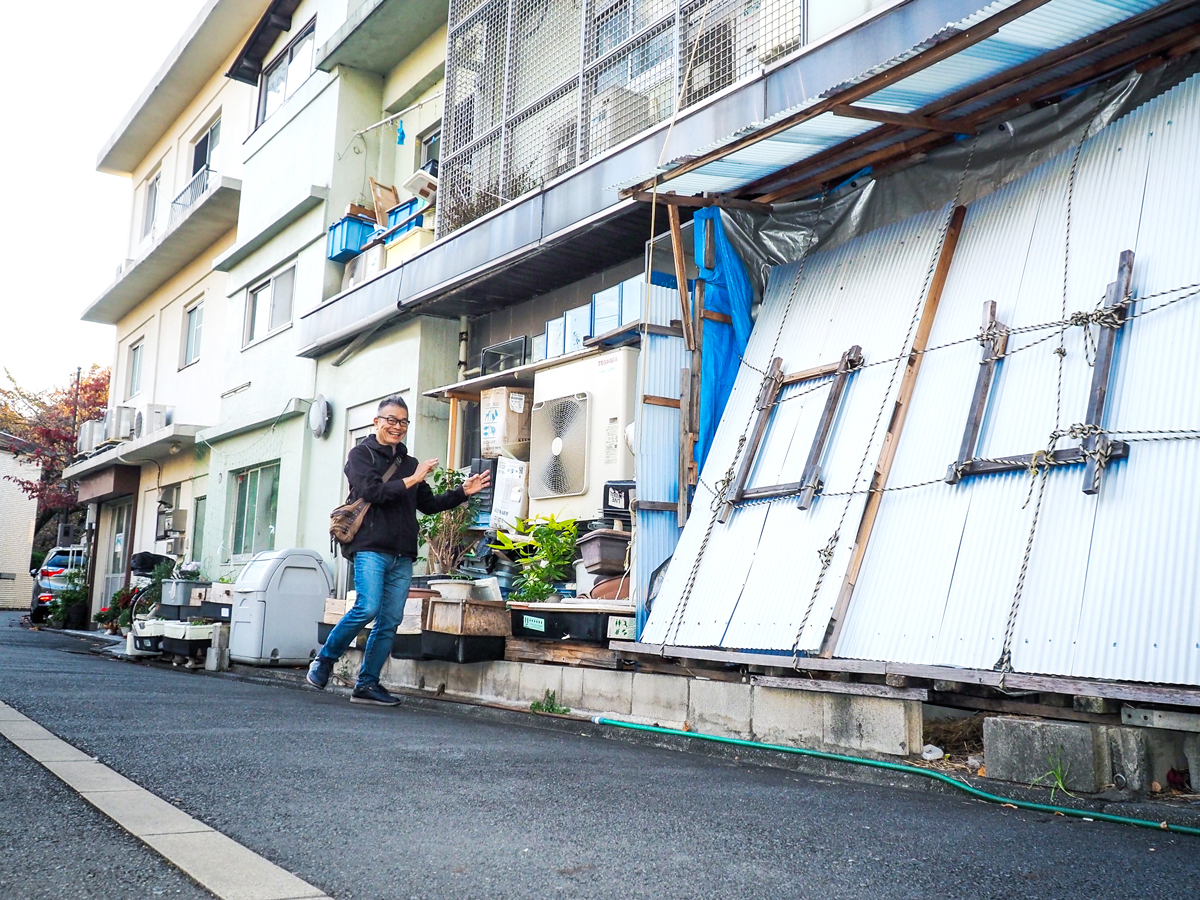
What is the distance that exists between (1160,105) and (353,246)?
35.8ft

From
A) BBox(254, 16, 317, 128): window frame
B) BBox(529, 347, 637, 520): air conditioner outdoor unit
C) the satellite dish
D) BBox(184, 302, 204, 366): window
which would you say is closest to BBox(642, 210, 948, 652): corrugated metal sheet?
BBox(529, 347, 637, 520): air conditioner outdoor unit

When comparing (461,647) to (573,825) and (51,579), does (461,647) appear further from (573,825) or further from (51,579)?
(51,579)

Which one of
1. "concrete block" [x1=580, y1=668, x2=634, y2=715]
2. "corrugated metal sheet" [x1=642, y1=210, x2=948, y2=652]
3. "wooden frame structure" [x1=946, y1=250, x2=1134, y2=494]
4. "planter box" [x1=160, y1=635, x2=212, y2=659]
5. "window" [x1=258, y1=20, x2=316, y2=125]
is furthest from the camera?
"window" [x1=258, y1=20, x2=316, y2=125]

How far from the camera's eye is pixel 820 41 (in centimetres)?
665

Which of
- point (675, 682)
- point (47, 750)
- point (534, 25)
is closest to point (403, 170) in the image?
point (534, 25)

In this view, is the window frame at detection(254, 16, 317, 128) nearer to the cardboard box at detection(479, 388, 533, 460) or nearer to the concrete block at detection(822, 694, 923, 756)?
the cardboard box at detection(479, 388, 533, 460)

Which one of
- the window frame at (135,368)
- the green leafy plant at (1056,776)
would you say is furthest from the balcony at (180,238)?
the green leafy plant at (1056,776)

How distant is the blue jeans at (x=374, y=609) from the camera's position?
282 inches

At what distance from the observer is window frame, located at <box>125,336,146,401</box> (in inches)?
939

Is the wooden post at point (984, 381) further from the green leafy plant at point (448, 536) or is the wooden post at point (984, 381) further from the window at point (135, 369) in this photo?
the window at point (135, 369)

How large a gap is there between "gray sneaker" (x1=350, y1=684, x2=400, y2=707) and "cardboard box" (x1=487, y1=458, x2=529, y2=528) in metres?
2.36

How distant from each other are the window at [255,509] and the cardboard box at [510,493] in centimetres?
675

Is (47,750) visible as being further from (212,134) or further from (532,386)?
(212,134)

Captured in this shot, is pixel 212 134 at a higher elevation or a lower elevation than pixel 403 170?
higher
